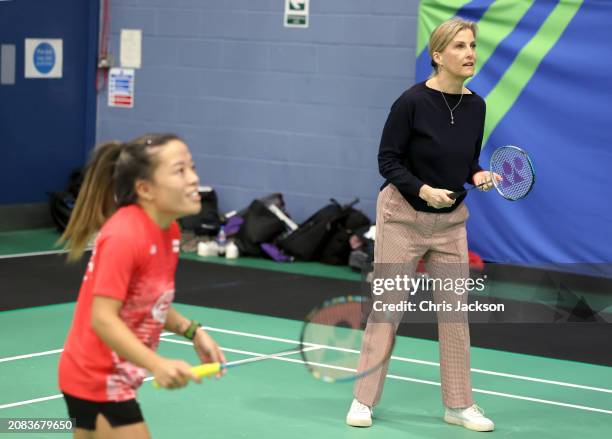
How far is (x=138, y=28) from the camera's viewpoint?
1216cm

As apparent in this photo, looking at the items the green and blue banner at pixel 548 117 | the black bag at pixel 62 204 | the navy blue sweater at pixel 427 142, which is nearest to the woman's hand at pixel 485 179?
the navy blue sweater at pixel 427 142

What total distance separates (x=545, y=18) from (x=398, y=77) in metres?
1.78

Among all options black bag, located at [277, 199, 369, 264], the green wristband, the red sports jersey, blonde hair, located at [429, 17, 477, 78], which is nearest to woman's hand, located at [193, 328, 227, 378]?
the green wristband

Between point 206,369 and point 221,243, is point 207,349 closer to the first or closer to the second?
point 206,369

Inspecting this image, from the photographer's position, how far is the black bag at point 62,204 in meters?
11.7

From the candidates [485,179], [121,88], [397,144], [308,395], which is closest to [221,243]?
[121,88]

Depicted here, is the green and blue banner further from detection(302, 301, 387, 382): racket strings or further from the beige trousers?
detection(302, 301, 387, 382): racket strings

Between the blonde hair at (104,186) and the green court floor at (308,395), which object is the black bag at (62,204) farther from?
the blonde hair at (104,186)

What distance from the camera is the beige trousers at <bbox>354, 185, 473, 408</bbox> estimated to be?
5.57 m

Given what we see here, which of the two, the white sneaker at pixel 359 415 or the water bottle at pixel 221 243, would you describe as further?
the water bottle at pixel 221 243

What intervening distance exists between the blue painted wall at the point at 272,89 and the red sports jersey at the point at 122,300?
24.3ft

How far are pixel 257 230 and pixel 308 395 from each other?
185 inches

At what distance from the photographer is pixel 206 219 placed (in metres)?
11.2

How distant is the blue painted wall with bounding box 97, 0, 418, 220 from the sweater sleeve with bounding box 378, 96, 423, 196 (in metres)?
5.15
